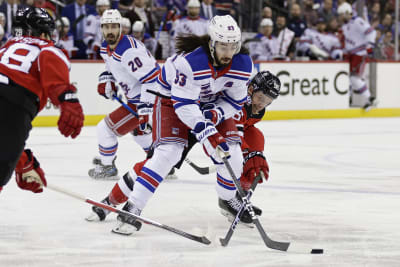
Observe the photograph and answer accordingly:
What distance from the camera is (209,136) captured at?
12.6ft

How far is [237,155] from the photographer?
13.7ft

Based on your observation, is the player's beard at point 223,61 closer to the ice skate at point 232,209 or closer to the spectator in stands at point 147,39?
the ice skate at point 232,209

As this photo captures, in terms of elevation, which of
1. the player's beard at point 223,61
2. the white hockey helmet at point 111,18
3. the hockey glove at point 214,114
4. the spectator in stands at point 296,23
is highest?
the white hockey helmet at point 111,18

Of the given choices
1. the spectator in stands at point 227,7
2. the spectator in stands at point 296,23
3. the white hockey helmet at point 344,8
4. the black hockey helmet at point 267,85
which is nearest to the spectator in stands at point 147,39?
the spectator in stands at point 227,7

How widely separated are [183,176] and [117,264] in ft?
9.79

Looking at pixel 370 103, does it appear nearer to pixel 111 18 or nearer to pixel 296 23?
pixel 296 23

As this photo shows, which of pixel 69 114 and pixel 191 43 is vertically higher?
pixel 191 43

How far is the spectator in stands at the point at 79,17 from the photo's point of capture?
37.3 ft

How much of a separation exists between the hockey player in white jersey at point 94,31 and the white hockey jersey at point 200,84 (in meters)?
7.32

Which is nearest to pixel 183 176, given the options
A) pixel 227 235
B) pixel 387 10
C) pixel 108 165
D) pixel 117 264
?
pixel 108 165

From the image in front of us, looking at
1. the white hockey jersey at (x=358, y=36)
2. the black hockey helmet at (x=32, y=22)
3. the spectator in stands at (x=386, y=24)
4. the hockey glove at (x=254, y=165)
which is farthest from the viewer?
the spectator in stands at (x=386, y=24)

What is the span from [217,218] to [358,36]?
→ 929 centimetres

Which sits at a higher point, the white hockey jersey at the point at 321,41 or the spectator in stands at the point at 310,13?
the spectator in stands at the point at 310,13

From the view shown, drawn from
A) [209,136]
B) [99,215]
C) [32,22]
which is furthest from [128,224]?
[32,22]
